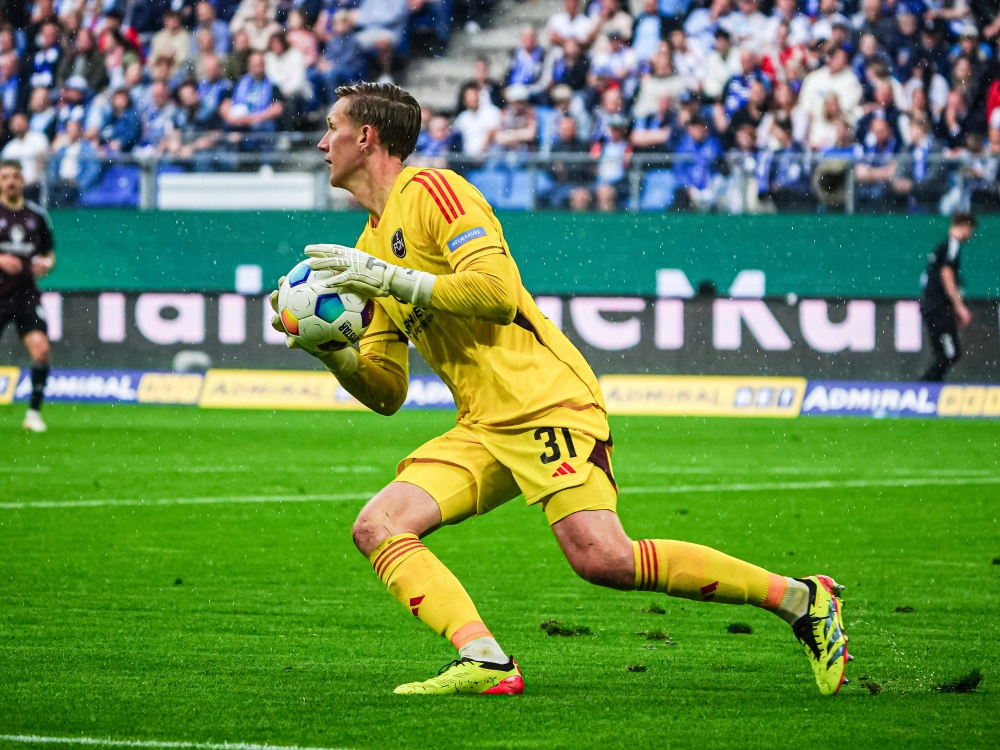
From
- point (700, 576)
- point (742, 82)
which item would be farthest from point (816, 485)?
point (742, 82)

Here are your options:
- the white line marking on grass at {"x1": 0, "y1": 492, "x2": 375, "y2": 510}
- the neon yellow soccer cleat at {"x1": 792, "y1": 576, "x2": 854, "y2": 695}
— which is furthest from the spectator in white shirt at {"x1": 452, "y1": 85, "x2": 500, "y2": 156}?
the neon yellow soccer cleat at {"x1": 792, "y1": 576, "x2": 854, "y2": 695}

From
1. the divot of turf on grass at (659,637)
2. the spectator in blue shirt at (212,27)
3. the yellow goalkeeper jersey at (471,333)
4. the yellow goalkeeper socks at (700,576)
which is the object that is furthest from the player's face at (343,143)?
the spectator in blue shirt at (212,27)

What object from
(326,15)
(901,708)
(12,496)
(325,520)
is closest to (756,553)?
(325,520)

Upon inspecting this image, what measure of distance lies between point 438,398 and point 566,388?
12.6 m

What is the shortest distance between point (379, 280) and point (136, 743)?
158 cm

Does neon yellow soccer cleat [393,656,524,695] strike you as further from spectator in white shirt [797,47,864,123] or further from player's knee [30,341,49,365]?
spectator in white shirt [797,47,864,123]

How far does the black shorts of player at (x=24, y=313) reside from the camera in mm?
15094

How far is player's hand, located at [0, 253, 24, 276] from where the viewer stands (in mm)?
15430

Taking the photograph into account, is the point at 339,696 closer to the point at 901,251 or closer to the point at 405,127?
the point at 405,127

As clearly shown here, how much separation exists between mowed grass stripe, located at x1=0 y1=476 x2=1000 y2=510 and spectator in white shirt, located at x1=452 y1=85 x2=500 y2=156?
938 centimetres

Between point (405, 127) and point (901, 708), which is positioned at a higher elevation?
point (405, 127)

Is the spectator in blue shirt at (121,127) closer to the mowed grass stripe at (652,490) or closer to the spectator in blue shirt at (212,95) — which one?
the spectator in blue shirt at (212,95)

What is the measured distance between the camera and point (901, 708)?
5035 millimetres

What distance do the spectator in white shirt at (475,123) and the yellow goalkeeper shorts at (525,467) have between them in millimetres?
15071
